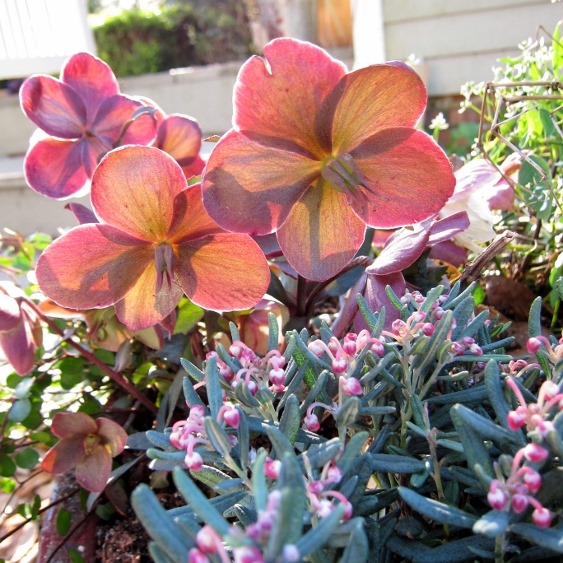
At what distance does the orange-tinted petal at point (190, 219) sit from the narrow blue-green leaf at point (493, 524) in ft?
1.09

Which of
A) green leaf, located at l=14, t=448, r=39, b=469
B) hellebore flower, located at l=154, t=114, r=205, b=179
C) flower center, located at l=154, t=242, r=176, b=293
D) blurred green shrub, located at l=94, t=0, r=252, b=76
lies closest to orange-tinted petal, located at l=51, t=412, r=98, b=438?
green leaf, located at l=14, t=448, r=39, b=469

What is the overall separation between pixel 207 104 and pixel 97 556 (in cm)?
310

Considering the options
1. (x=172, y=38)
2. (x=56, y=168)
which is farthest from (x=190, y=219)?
(x=172, y=38)

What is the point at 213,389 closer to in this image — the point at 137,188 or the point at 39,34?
the point at 137,188

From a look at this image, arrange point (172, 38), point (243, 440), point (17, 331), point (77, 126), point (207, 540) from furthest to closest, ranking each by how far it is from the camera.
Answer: point (172, 38) < point (77, 126) < point (17, 331) < point (243, 440) < point (207, 540)

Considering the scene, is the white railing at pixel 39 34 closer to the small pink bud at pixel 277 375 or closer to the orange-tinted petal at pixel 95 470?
the orange-tinted petal at pixel 95 470

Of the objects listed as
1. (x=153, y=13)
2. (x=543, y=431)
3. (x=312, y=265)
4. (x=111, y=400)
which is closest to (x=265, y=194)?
(x=312, y=265)

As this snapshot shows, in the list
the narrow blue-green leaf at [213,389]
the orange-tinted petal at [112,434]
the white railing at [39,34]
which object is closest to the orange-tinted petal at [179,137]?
the orange-tinted petal at [112,434]

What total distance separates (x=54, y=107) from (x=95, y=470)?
40cm

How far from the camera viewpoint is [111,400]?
0.78 meters

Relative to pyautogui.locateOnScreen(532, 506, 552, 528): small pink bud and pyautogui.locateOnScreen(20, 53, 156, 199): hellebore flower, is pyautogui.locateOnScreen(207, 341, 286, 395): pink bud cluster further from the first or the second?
pyautogui.locateOnScreen(20, 53, 156, 199): hellebore flower

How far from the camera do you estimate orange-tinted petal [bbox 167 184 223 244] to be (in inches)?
19.9

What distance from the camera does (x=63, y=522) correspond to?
2.22 feet

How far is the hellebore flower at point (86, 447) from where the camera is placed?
2.05 feet
